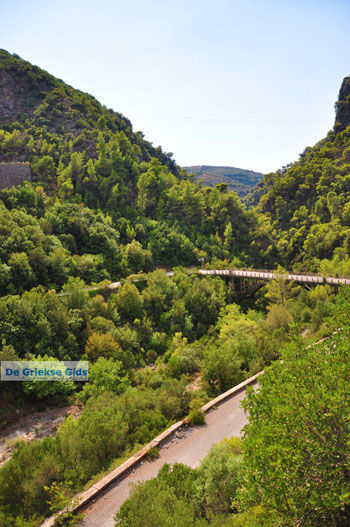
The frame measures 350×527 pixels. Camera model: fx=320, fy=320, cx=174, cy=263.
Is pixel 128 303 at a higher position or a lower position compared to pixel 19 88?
lower

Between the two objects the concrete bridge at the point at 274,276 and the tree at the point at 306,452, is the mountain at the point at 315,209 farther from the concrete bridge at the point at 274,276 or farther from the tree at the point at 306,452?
the tree at the point at 306,452

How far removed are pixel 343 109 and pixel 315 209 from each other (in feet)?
140

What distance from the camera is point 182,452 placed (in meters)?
15.4

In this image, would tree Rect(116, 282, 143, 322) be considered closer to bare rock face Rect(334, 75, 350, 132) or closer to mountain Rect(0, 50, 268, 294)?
mountain Rect(0, 50, 268, 294)

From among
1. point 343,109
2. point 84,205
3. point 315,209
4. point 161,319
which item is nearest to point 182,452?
point 161,319

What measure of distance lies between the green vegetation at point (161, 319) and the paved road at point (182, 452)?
108 cm

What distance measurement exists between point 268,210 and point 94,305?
197ft

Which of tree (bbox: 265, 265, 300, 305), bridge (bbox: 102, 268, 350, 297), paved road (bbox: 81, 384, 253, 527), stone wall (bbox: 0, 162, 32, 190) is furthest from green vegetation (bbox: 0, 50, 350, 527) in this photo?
stone wall (bbox: 0, 162, 32, 190)

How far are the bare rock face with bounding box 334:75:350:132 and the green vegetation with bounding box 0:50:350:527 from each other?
0.53 m

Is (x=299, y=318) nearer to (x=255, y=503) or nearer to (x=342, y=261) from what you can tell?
(x=342, y=261)

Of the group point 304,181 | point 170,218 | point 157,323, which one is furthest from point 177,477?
point 304,181

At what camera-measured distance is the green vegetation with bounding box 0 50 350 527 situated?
8.70 meters

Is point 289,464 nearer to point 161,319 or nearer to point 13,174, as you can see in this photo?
point 161,319

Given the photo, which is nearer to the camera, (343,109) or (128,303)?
(128,303)
